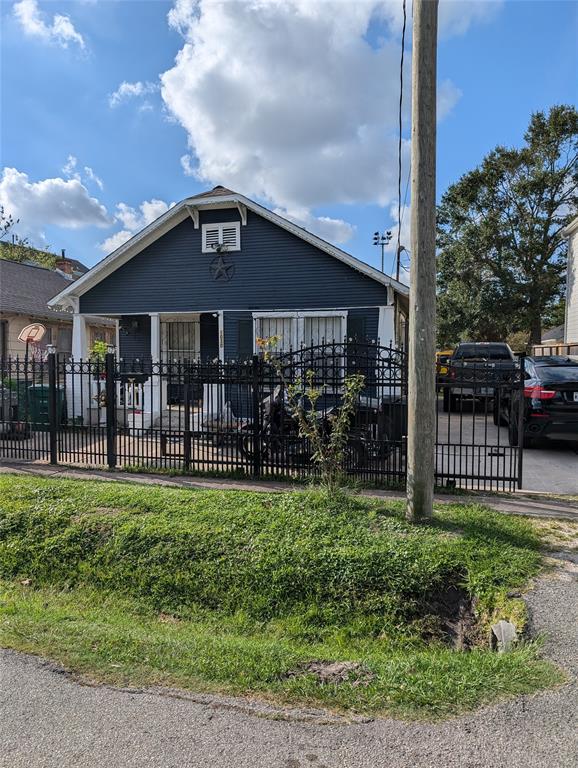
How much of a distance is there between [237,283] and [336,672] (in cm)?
1148

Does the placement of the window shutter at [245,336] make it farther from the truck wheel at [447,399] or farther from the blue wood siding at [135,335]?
the truck wheel at [447,399]

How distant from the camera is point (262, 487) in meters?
7.09

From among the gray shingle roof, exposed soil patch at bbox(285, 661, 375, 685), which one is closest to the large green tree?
the gray shingle roof

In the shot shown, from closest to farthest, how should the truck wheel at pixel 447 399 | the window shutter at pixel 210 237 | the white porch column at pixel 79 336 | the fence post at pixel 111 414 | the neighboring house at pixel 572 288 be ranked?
the truck wheel at pixel 447 399 → the fence post at pixel 111 414 → the window shutter at pixel 210 237 → the white porch column at pixel 79 336 → the neighboring house at pixel 572 288

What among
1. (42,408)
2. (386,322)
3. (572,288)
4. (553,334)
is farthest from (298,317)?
(553,334)

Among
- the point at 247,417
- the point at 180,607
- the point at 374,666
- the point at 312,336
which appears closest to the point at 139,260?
the point at 312,336

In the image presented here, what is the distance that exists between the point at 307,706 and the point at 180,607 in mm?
1848

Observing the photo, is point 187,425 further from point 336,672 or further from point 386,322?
point 386,322

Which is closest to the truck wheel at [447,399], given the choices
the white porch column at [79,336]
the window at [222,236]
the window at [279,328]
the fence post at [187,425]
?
the fence post at [187,425]

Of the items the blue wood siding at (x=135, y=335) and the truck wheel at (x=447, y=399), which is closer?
the truck wheel at (x=447, y=399)

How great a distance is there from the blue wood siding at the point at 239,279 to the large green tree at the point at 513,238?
16.9 meters

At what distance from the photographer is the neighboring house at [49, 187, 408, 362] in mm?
12641

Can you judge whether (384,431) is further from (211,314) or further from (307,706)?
(211,314)

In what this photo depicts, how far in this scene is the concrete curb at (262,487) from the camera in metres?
6.05
